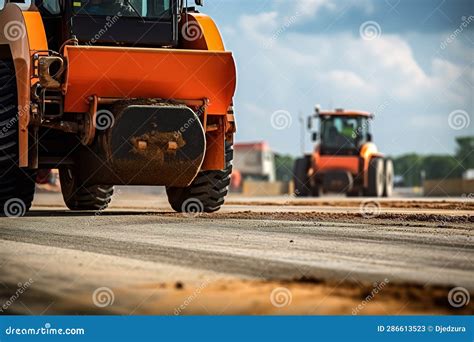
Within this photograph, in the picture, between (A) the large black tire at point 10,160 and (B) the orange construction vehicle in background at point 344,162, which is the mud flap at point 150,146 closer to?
(A) the large black tire at point 10,160

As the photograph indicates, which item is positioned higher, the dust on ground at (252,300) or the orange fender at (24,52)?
the orange fender at (24,52)

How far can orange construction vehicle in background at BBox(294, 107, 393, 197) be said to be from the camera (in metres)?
30.9

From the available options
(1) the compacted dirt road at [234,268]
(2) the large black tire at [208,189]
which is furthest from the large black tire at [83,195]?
(1) the compacted dirt road at [234,268]

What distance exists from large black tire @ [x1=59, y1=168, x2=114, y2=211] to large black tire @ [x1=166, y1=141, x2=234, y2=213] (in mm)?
1753

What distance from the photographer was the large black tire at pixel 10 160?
13438 millimetres

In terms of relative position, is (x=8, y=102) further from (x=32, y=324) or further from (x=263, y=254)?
(x=32, y=324)

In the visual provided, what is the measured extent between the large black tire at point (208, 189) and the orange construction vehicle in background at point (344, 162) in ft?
51.7

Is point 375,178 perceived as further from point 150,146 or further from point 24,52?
point 24,52

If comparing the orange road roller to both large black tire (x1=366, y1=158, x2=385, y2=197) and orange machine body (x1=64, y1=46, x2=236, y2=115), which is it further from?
large black tire (x1=366, y1=158, x2=385, y2=197)

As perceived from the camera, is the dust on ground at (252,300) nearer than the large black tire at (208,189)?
Yes

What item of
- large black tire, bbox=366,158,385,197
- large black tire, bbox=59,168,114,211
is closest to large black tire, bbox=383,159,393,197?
large black tire, bbox=366,158,385,197

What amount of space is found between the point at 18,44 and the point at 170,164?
2.64 metres

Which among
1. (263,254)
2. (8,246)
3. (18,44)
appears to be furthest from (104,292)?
(18,44)

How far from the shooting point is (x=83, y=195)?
1622cm
